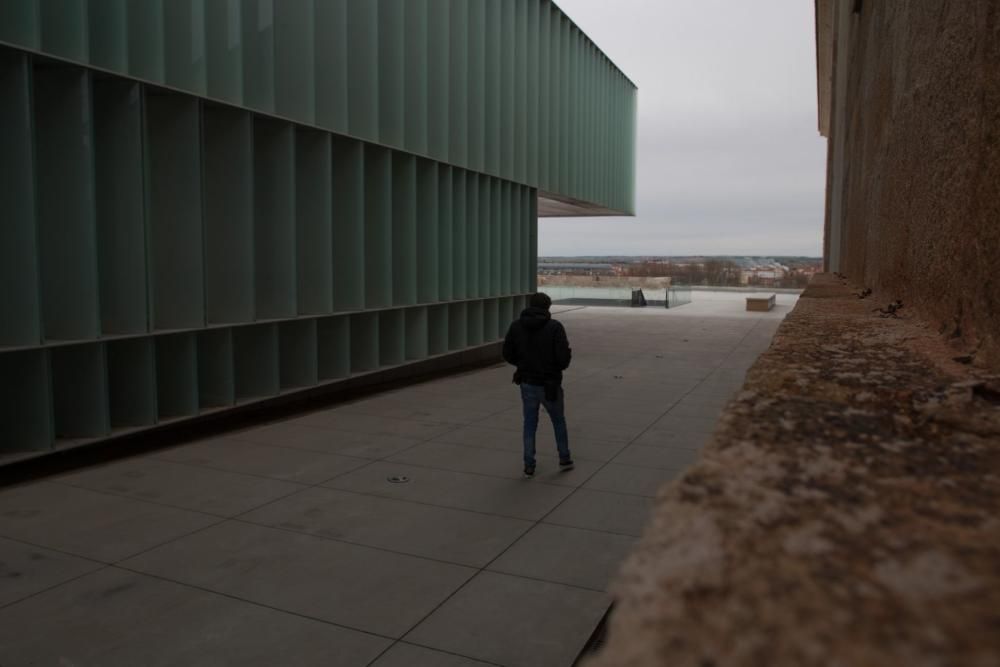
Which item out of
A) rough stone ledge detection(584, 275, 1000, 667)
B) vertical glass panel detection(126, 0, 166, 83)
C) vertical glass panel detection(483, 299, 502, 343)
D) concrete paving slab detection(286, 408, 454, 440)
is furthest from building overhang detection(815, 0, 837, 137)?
rough stone ledge detection(584, 275, 1000, 667)

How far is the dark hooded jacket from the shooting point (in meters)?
7.70

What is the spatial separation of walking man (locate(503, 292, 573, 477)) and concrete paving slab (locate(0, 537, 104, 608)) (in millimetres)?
4138

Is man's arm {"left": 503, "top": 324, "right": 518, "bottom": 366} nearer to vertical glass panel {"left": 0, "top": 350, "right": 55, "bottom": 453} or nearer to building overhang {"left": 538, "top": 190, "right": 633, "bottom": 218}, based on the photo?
vertical glass panel {"left": 0, "top": 350, "right": 55, "bottom": 453}

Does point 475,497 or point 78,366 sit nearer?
point 475,497

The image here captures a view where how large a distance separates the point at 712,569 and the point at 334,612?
13.8ft

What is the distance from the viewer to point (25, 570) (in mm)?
4844

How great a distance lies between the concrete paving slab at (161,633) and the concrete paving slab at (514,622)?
0.42m

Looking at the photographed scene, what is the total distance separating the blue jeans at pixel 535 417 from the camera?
7.53 meters

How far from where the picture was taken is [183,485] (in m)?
6.86

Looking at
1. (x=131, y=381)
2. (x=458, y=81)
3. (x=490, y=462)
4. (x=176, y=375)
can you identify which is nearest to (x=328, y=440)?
(x=176, y=375)

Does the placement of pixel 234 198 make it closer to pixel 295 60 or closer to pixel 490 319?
pixel 295 60

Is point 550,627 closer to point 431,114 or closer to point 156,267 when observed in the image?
point 156,267

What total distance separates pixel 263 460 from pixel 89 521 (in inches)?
84.7

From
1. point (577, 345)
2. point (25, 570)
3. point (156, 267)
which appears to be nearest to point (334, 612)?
point (25, 570)
